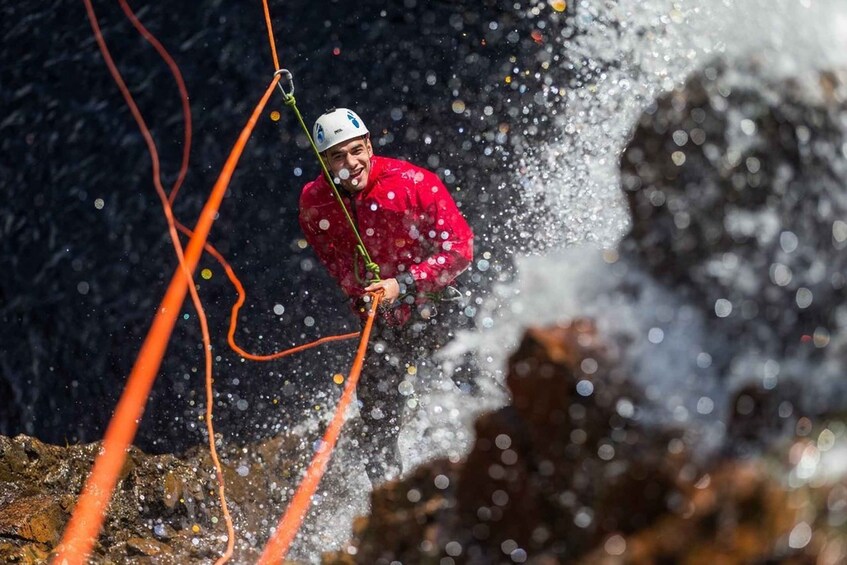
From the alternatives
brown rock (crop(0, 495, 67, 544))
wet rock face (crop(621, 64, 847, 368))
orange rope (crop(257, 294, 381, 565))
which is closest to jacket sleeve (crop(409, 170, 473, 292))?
orange rope (crop(257, 294, 381, 565))

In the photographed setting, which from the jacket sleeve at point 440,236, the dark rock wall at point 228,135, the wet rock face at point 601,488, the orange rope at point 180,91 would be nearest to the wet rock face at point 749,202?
the wet rock face at point 601,488

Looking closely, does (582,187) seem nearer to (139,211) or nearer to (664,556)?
(139,211)

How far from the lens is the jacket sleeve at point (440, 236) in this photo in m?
3.62

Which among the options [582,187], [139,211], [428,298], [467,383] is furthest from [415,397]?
[139,211]

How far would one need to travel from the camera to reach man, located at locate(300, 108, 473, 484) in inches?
142

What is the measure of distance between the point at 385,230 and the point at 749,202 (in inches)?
69.6

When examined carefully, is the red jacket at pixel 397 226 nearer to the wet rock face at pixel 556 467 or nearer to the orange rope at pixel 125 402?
the orange rope at pixel 125 402

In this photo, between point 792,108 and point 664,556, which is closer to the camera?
point 664,556

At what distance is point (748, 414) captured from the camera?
2.08 m

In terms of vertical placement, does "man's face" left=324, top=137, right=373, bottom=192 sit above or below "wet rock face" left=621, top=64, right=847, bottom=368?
below

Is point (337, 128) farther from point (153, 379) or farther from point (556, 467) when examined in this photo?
point (153, 379)

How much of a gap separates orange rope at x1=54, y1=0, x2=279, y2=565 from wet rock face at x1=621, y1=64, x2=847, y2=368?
5.06 feet

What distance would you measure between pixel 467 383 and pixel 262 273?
2482 millimetres

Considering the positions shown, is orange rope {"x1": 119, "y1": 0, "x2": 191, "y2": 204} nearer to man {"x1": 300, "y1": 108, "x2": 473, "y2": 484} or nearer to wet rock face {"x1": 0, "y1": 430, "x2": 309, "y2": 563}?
wet rock face {"x1": 0, "y1": 430, "x2": 309, "y2": 563}
